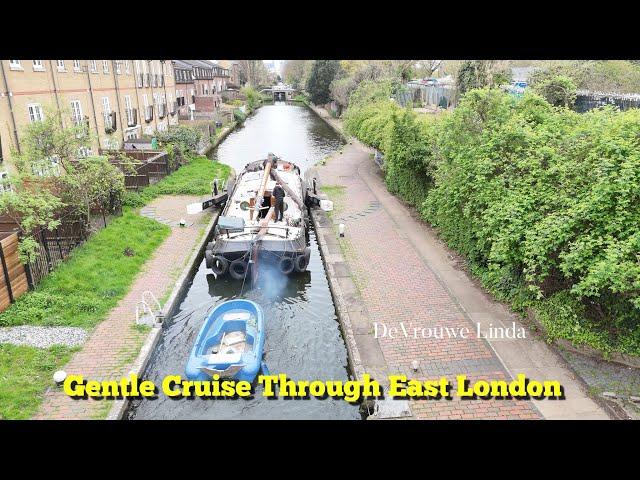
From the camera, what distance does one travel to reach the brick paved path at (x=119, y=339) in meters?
8.87

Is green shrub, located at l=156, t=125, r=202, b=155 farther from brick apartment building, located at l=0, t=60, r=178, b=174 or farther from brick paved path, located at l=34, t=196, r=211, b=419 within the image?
brick paved path, located at l=34, t=196, r=211, b=419

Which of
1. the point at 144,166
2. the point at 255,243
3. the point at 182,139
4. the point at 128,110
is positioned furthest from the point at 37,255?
the point at 128,110

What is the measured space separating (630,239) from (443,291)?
5718 millimetres

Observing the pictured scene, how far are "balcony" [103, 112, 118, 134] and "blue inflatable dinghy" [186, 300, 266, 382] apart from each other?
21.0m

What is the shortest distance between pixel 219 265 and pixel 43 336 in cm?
554

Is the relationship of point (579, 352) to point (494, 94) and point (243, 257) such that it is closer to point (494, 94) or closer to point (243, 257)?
point (494, 94)

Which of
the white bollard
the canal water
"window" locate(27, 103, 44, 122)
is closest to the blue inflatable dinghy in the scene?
the canal water

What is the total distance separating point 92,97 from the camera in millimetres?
26266

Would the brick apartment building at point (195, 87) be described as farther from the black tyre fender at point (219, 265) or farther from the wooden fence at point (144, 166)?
the black tyre fender at point (219, 265)

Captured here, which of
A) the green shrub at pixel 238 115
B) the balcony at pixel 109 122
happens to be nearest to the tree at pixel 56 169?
the balcony at pixel 109 122

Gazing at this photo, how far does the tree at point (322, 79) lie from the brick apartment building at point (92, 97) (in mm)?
28131

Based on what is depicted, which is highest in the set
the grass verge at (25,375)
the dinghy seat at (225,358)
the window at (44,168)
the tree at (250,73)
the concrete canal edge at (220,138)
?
the tree at (250,73)

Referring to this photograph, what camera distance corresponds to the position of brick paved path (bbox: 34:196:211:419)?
887 cm

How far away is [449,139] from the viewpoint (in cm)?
1398
